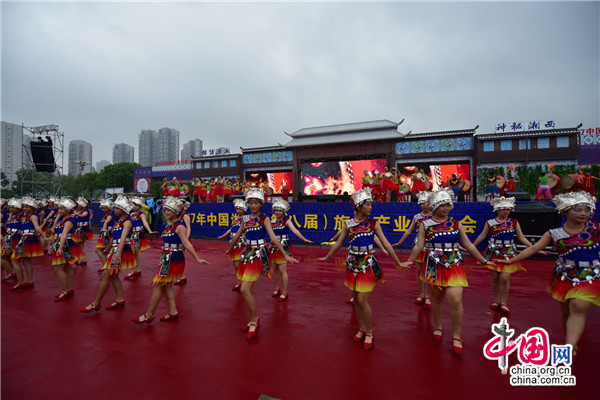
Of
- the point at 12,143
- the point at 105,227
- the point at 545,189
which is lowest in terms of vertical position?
the point at 105,227

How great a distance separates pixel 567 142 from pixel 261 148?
28846 mm

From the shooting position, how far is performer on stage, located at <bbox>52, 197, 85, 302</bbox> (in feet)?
16.4

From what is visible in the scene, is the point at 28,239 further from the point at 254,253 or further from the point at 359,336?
the point at 359,336

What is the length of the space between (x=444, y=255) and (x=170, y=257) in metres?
3.66

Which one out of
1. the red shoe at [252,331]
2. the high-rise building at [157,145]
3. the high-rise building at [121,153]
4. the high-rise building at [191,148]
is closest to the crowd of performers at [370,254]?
the red shoe at [252,331]

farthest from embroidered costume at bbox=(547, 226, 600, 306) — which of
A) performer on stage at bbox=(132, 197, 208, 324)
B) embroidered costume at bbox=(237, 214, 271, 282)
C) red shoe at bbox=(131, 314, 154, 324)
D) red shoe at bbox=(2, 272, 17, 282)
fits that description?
red shoe at bbox=(2, 272, 17, 282)

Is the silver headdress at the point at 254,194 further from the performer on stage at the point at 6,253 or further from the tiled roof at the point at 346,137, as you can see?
the tiled roof at the point at 346,137

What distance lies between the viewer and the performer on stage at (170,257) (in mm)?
3910

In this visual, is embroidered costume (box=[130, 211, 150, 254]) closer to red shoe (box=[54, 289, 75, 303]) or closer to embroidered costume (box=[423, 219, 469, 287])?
red shoe (box=[54, 289, 75, 303])

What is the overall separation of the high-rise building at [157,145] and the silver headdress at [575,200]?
359 feet

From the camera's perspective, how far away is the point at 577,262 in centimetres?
288

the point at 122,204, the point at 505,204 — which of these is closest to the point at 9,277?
the point at 122,204

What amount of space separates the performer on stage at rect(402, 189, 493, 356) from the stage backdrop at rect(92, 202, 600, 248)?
249 inches

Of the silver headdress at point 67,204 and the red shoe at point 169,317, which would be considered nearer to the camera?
the red shoe at point 169,317
